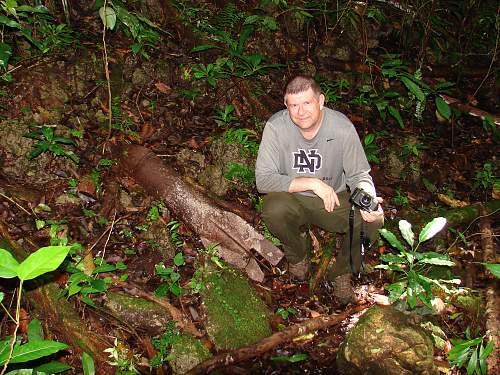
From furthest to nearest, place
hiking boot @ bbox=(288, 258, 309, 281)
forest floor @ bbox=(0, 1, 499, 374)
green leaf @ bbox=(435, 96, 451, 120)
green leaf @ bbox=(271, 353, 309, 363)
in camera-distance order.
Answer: green leaf @ bbox=(435, 96, 451, 120), hiking boot @ bbox=(288, 258, 309, 281), forest floor @ bbox=(0, 1, 499, 374), green leaf @ bbox=(271, 353, 309, 363)

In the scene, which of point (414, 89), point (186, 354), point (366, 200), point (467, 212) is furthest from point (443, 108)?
point (186, 354)

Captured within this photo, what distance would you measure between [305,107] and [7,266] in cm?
260

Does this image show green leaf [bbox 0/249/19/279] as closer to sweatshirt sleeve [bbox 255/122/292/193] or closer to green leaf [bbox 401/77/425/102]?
sweatshirt sleeve [bbox 255/122/292/193]

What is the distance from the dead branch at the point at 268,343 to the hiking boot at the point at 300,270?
55 cm

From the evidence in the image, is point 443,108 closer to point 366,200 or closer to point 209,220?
point 366,200

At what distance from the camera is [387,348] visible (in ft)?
10.7

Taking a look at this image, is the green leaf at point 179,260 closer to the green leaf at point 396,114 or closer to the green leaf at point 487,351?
the green leaf at point 487,351

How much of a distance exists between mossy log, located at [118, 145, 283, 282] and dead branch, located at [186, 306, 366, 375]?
0.68 m

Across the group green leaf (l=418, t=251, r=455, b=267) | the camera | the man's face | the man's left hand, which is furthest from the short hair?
green leaf (l=418, t=251, r=455, b=267)

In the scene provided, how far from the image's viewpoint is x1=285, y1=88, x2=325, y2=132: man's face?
3.61 meters

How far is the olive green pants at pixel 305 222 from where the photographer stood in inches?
157

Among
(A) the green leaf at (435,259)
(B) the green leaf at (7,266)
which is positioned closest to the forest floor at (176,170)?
(A) the green leaf at (435,259)

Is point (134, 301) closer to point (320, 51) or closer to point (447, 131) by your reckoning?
point (320, 51)

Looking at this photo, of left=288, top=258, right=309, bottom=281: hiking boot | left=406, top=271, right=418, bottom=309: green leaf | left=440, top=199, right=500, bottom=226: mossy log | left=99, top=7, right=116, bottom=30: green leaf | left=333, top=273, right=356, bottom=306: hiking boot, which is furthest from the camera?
left=440, top=199, right=500, bottom=226: mossy log
